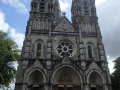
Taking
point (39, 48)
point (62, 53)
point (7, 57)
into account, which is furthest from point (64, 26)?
point (7, 57)

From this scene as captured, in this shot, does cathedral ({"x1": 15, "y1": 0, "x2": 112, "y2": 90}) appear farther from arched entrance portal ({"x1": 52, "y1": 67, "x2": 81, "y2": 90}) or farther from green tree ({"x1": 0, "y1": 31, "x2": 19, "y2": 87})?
green tree ({"x1": 0, "y1": 31, "x2": 19, "y2": 87})

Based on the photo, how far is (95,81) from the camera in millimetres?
27750

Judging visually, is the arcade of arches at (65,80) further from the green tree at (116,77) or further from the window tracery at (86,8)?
the window tracery at (86,8)

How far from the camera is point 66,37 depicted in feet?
99.5

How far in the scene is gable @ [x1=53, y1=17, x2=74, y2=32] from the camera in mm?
30973

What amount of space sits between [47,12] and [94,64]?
12.3 meters

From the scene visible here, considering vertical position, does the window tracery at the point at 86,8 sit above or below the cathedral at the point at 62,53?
above

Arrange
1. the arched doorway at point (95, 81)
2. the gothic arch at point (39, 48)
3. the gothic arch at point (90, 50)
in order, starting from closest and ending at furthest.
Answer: the arched doorway at point (95, 81) → the gothic arch at point (39, 48) → the gothic arch at point (90, 50)

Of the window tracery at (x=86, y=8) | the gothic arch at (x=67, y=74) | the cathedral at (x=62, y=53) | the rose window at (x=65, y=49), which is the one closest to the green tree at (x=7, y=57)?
the cathedral at (x=62, y=53)

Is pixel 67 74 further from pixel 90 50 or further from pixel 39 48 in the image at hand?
pixel 39 48

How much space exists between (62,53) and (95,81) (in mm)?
6700

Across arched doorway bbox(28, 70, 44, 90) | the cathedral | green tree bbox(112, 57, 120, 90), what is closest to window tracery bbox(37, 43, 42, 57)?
the cathedral

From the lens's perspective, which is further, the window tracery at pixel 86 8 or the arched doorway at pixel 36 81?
the window tracery at pixel 86 8

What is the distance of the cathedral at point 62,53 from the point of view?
26.4 meters
